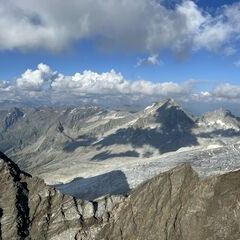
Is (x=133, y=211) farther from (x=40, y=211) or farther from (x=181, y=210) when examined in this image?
(x=40, y=211)

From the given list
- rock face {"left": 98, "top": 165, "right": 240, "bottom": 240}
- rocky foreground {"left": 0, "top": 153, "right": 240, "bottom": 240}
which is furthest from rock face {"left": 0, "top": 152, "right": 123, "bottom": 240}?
rock face {"left": 98, "top": 165, "right": 240, "bottom": 240}

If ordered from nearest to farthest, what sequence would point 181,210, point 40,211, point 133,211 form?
point 181,210 < point 40,211 < point 133,211

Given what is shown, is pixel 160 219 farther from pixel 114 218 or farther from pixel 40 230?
pixel 40 230

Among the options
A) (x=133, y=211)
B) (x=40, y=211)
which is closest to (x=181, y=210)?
(x=133, y=211)

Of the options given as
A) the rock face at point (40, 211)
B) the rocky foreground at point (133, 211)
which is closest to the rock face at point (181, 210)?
the rocky foreground at point (133, 211)

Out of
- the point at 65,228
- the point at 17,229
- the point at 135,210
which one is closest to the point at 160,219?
the point at 135,210

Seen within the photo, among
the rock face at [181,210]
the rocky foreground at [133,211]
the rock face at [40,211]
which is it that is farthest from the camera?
the rock face at [40,211]

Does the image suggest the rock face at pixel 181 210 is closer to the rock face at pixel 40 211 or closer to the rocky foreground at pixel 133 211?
the rocky foreground at pixel 133 211

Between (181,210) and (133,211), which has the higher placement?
(181,210)
